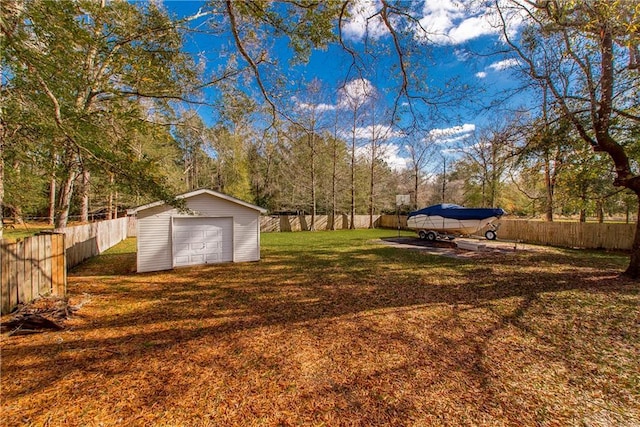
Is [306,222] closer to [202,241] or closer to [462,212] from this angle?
[462,212]

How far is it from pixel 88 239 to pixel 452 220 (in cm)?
1694

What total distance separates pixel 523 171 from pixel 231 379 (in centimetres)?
1005

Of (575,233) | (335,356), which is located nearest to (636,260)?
(575,233)

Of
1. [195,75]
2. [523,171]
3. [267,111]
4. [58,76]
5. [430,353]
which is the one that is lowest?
[430,353]

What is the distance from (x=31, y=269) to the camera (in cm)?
486

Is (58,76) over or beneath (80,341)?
over

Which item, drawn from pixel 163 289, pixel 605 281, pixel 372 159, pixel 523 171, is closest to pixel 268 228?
pixel 372 159

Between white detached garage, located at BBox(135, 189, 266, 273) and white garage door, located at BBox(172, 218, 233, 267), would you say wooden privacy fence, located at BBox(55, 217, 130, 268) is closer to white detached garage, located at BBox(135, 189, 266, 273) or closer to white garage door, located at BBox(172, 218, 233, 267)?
white detached garage, located at BBox(135, 189, 266, 273)

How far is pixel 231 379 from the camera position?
2979 millimetres

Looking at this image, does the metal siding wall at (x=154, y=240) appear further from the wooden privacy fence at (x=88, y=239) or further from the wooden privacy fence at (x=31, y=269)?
the wooden privacy fence at (x=31, y=269)

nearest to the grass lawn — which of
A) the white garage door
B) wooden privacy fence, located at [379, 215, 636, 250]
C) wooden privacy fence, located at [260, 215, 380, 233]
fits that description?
the white garage door

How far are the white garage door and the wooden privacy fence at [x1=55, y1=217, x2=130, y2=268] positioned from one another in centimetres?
308

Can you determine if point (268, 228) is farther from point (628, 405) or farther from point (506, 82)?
point (628, 405)

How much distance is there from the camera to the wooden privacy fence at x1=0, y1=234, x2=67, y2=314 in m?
4.42
